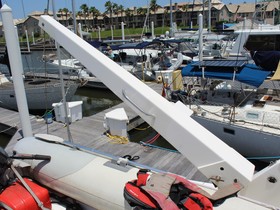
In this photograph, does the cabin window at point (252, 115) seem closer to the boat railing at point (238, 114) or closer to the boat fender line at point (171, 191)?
the boat railing at point (238, 114)

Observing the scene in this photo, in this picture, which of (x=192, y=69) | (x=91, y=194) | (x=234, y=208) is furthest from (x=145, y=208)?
(x=192, y=69)

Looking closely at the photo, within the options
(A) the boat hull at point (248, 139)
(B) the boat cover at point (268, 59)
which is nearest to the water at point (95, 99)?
(A) the boat hull at point (248, 139)

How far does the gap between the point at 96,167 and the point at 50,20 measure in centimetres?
192

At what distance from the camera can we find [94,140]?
8.03 metres

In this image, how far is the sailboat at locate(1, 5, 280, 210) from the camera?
2.66 metres

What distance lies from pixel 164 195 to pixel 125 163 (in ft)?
3.82

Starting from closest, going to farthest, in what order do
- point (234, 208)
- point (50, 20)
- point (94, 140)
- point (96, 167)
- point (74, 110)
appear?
point (234, 208)
point (96, 167)
point (50, 20)
point (94, 140)
point (74, 110)

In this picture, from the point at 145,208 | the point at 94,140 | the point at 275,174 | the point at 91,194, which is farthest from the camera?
the point at 94,140

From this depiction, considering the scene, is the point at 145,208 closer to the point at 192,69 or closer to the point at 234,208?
the point at 234,208

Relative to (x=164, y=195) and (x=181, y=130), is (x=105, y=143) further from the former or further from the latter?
(x=164, y=195)

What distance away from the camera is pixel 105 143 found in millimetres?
7777

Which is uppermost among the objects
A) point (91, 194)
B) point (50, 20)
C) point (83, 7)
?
point (83, 7)

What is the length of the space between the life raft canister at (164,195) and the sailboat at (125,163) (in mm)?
81

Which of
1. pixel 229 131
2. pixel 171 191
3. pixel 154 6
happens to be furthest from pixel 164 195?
pixel 154 6
